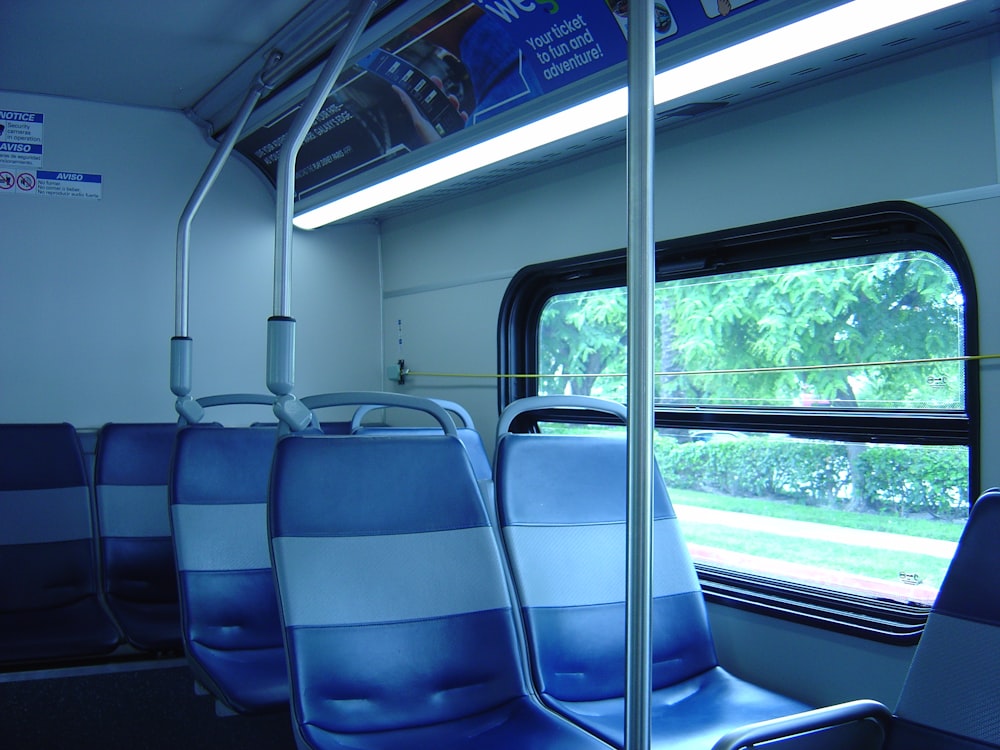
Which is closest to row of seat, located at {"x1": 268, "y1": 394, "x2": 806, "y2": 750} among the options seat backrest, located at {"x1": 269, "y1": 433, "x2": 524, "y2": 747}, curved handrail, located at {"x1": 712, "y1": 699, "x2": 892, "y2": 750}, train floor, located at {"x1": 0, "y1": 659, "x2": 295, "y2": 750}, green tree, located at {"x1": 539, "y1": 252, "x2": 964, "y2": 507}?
seat backrest, located at {"x1": 269, "y1": 433, "x2": 524, "y2": 747}

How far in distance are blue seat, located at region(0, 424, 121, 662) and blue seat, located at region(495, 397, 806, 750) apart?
4.51 feet

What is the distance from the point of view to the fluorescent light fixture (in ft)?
5.59

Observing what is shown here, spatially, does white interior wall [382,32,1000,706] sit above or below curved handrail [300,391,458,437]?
above

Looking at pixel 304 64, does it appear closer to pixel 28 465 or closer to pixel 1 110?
pixel 1 110

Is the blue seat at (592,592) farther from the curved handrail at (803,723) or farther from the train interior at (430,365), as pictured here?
the curved handrail at (803,723)

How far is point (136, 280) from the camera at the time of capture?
12.5 ft

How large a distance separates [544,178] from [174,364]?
154 centimetres

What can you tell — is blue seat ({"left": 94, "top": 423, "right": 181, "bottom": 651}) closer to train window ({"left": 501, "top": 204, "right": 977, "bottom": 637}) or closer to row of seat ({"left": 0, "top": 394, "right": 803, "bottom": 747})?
row of seat ({"left": 0, "top": 394, "right": 803, "bottom": 747})

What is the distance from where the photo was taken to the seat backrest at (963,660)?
1.26 metres

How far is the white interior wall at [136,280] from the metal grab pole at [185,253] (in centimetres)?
89

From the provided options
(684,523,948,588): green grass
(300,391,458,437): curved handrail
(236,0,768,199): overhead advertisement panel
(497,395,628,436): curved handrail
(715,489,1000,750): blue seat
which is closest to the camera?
(715,489,1000,750): blue seat

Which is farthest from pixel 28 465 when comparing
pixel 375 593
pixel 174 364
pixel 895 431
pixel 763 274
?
pixel 895 431

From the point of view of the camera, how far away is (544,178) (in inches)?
130

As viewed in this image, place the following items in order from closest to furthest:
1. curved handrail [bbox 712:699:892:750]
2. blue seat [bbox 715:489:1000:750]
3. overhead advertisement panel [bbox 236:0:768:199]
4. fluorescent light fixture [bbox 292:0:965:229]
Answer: curved handrail [bbox 712:699:892:750] < blue seat [bbox 715:489:1000:750] < fluorescent light fixture [bbox 292:0:965:229] < overhead advertisement panel [bbox 236:0:768:199]
